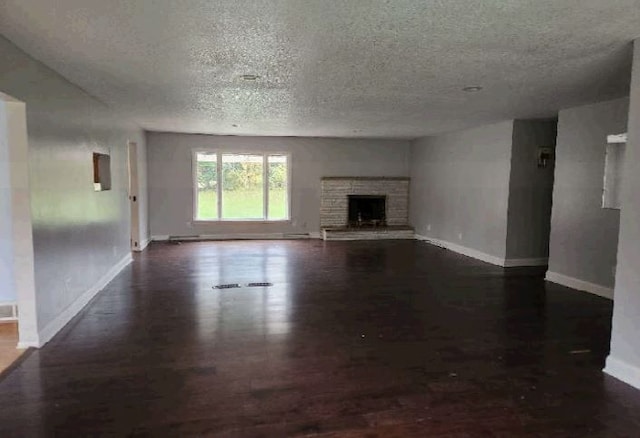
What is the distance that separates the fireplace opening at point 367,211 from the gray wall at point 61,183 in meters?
5.55

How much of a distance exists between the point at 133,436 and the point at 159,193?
7.14m

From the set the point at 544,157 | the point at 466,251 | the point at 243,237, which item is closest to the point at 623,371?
the point at 544,157

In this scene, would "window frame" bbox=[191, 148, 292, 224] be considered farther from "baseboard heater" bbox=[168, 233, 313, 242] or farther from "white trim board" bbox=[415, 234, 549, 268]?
"white trim board" bbox=[415, 234, 549, 268]

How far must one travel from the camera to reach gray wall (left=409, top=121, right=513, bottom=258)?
6.70 metres

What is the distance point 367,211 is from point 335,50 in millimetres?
7133

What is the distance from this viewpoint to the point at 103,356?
10.4 ft

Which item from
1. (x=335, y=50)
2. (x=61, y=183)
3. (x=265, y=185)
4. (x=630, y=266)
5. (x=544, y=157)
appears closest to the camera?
(x=630, y=266)

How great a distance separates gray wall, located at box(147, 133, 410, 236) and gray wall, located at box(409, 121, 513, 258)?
3.11 feet

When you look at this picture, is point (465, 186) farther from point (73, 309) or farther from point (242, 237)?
Result: point (73, 309)

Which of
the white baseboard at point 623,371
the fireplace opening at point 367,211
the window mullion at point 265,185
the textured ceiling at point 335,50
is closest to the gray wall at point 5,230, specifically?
the textured ceiling at point 335,50

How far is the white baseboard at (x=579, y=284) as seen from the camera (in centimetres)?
491

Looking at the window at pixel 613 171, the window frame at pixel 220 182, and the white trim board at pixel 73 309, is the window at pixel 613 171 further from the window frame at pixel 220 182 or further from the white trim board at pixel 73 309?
the window frame at pixel 220 182

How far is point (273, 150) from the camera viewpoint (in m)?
9.20

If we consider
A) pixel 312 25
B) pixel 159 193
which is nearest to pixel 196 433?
pixel 312 25
